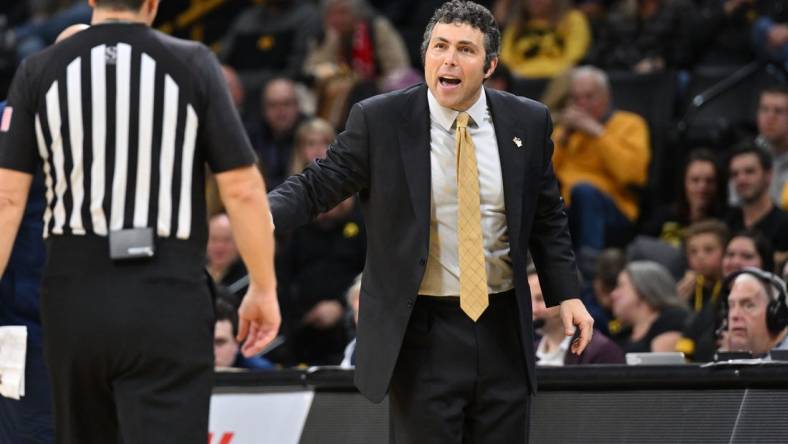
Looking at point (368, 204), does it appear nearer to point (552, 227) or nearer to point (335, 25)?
point (552, 227)

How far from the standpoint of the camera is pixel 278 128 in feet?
38.2

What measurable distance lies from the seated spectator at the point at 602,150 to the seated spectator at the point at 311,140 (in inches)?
64.7

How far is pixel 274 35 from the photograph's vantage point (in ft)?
43.5

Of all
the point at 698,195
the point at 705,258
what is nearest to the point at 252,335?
the point at 705,258

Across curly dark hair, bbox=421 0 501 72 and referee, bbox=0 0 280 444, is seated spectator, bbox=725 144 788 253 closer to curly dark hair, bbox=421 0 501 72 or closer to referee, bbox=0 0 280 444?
curly dark hair, bbox=421 0 501 72

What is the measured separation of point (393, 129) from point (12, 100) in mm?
1470

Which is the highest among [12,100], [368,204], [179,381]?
[12,100]

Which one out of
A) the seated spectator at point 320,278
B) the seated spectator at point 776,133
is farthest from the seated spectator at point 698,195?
the seated spectator at point 320,278

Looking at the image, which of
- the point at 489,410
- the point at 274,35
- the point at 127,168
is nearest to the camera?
the point at 127,168

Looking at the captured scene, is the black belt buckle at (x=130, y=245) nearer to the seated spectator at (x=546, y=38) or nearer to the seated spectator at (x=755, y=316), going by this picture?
the seated spectator at (x=755, y=316)

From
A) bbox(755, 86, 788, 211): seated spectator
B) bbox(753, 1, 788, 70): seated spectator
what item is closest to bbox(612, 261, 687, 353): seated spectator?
bbox(755, 86, 788, 211): seated spectator

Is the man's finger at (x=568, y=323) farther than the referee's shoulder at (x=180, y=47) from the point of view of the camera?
Yes

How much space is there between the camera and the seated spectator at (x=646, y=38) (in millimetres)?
11516

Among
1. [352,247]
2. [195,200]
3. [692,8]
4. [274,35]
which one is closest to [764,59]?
[692,8]
